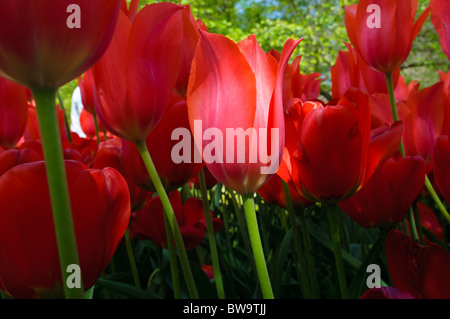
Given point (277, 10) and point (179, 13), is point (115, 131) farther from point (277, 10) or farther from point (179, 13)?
point (277, 10)

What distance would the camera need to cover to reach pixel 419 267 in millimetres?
352

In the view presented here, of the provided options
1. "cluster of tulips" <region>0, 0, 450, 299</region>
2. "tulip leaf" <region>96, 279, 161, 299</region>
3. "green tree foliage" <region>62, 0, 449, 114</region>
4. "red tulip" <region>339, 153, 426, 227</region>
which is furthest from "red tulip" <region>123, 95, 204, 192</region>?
"green tree foliage" <region>62, 0, 449, 114</region>

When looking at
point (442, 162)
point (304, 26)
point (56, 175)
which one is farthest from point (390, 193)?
point (304, 26)

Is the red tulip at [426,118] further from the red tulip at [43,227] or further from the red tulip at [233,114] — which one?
the red tulip at [43,227]

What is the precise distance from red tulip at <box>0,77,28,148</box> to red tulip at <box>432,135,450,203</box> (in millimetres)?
566

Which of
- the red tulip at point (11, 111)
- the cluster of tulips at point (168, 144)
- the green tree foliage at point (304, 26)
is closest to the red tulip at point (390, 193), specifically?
the cluster of tulips at point (168, 144)

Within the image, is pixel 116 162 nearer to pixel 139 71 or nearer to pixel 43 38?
pixel 139 71

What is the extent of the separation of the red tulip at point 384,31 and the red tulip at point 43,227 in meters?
0.55

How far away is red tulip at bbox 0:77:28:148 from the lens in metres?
0.66

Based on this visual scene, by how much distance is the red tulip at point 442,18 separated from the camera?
1.99 ft

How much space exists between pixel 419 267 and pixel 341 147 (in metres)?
0.17
